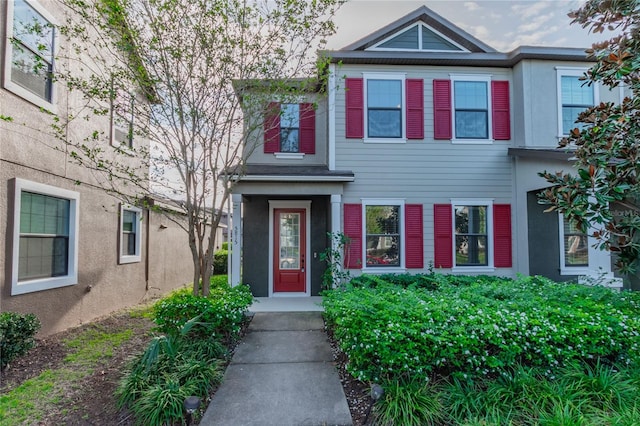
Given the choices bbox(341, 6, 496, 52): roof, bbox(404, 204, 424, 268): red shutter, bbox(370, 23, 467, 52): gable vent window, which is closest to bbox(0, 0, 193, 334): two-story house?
bbox(341, 6, 496, 52): roof

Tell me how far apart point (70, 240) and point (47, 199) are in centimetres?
102

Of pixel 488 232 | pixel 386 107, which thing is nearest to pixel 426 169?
pixel 386 107

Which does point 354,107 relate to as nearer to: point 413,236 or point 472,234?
point 413,236

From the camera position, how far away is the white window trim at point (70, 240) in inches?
202

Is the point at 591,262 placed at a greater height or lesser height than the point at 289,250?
lesser

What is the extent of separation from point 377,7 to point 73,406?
9523 mm

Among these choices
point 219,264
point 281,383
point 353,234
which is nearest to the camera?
point 281,383

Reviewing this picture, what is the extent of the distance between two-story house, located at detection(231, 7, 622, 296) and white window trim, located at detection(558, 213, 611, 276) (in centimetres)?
4

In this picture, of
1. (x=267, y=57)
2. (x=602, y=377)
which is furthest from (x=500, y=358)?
(x=267, y=57)

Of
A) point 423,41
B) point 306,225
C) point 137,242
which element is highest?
point 423,41

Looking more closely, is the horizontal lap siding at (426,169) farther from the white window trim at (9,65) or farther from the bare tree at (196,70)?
the white window trim at (9,65)

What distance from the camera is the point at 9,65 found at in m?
5.06

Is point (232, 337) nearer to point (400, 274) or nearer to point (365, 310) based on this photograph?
point (365, 310)

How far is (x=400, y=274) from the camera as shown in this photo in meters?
7.59
